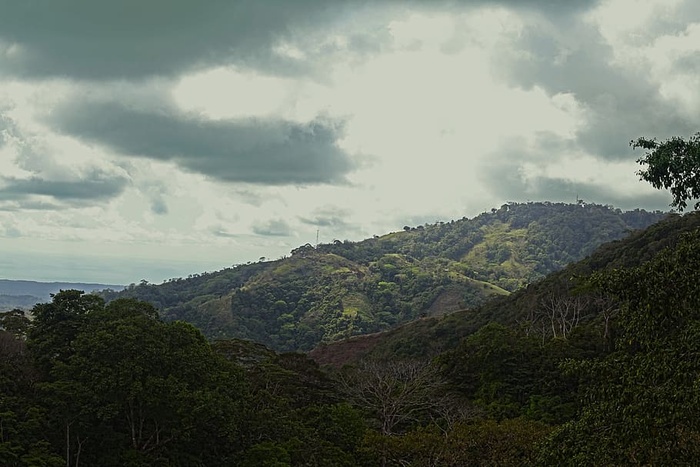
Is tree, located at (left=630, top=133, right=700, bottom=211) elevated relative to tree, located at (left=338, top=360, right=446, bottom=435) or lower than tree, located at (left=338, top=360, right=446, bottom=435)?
elevated

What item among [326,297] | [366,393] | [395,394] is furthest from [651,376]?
[326,297]

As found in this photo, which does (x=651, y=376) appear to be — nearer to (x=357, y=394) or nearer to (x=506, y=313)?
(x=357, y=394)

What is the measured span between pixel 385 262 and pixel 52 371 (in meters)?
167

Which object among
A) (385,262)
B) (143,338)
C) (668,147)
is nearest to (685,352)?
(668,147)

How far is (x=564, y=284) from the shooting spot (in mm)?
74625

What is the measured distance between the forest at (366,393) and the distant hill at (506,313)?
1078 inches

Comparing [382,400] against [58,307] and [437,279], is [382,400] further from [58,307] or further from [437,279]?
[437,279]

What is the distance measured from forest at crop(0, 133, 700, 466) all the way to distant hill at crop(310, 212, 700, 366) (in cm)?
2738

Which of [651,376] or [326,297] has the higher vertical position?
[651,376]

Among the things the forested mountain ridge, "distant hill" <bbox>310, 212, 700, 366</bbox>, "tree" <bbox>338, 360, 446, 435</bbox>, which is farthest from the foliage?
the forested mountain ridge

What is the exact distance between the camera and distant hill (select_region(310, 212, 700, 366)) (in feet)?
230

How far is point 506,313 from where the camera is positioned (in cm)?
8075

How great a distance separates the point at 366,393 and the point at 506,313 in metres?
48.2

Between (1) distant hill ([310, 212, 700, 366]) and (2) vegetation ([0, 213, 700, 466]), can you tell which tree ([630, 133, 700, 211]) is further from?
(1) distant hill ([310, 212, 700, 366])
